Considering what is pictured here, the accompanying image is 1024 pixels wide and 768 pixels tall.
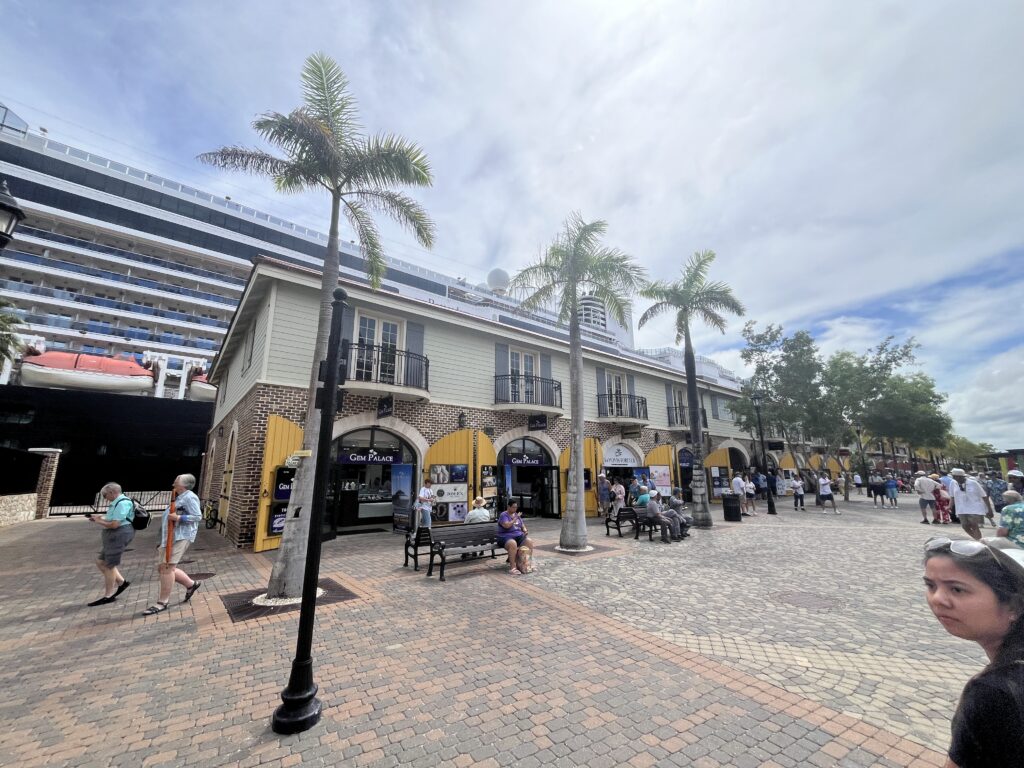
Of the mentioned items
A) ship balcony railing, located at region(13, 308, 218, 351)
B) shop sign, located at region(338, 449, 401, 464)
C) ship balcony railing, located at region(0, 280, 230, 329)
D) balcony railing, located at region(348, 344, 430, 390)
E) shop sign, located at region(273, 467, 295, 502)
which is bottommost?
shop sign, located at region(273, 467, 295, 502)

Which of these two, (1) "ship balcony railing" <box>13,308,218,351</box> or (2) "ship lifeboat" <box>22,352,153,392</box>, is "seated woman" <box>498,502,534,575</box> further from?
(1) "ship balcony railing" <box>13,308,218,351</box>

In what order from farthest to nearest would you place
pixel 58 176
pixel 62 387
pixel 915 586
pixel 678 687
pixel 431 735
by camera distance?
pixel 58 176 < pixel 62 387 < pixel 915 586 < pixel 678 687 < pixel 431 735

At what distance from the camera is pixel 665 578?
741 cm

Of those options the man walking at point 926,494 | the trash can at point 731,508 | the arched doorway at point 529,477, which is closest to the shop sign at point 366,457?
the arched doorway at point 529,477

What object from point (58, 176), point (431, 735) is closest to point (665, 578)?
point (431, 735)

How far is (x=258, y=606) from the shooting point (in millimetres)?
6121

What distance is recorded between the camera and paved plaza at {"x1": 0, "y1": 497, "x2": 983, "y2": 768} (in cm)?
305

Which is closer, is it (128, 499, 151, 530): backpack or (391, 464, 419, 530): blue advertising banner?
(128, 499, 151, 530): backpack

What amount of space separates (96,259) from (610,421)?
180ft

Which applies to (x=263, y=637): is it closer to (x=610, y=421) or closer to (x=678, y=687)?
(x=678, y=687)

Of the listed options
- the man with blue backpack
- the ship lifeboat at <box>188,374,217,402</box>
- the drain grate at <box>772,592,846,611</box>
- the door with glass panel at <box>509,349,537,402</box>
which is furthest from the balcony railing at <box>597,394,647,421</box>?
the ship lifeboat at <box>188,374,217,402</box>

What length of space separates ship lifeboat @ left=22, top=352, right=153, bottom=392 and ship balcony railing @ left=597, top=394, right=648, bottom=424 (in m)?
24.3

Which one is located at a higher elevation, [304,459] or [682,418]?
[682,418]

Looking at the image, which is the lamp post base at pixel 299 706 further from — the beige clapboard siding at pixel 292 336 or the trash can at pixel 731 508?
the trash can at pixel 731 508
